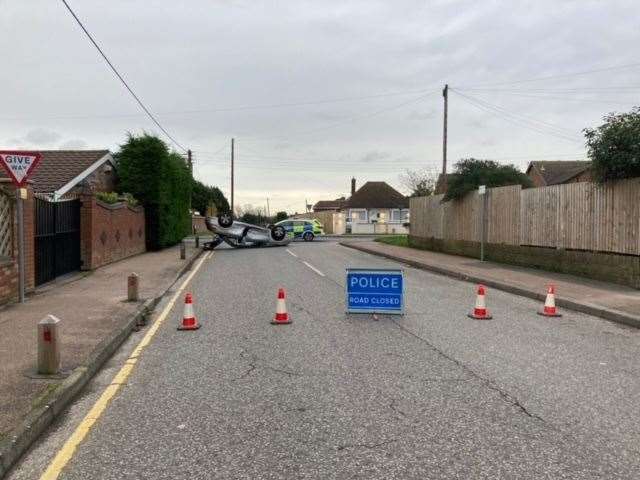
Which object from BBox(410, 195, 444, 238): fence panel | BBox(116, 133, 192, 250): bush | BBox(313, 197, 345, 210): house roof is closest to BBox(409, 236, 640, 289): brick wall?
BBox(410, 195, 444, 238): fence panel

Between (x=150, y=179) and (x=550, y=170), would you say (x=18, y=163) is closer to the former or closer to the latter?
(x=150, y=179)

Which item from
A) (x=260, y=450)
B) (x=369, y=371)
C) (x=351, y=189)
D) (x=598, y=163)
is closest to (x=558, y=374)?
(x=369, y=371)

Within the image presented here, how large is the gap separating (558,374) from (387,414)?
2.43 m

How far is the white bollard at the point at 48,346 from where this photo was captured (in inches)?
245

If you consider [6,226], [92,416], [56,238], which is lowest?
[92,416]

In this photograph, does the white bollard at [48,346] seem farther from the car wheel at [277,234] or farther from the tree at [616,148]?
the car wheel at [277,234]

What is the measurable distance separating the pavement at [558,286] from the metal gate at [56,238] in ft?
34.7

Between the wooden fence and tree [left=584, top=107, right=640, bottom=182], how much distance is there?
0.95 feet

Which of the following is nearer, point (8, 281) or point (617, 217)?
point (8, 281)

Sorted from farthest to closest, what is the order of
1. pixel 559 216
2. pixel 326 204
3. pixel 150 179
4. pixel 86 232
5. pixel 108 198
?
pixel 326 204 → pixel 150 179 → pixel 108 198 → pixel 86 232 → pixel 559 216

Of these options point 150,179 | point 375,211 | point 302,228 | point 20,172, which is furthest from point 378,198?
point 20,172

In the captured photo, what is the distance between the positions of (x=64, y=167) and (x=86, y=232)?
27.0 feet

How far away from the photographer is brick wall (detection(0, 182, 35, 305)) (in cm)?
1110

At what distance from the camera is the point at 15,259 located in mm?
11719
